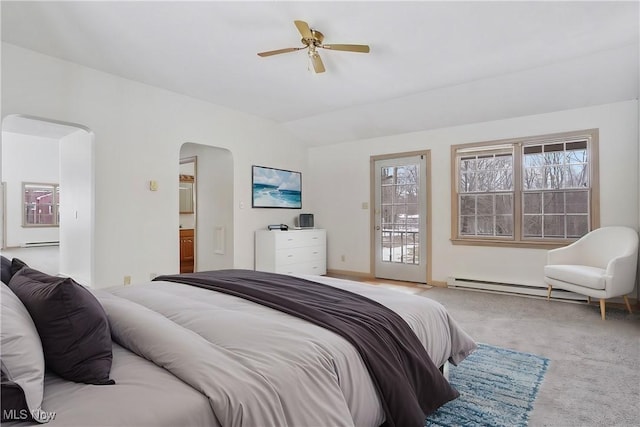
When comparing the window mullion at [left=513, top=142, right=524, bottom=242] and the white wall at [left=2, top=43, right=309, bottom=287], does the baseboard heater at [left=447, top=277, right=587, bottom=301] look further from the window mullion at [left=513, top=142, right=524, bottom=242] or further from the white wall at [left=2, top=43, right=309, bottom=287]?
the white wall at [left=2, top=43, right=309, bottom=287]

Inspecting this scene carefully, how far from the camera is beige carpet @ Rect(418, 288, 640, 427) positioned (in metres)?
1.95

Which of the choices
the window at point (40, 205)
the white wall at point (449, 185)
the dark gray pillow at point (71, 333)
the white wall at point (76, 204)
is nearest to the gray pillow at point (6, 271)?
the dark gray pillow at point (71, 333)

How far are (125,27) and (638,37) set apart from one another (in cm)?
449

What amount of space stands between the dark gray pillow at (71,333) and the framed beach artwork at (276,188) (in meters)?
4.43

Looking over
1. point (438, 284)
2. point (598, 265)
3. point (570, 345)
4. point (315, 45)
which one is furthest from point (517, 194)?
point (315, 45)

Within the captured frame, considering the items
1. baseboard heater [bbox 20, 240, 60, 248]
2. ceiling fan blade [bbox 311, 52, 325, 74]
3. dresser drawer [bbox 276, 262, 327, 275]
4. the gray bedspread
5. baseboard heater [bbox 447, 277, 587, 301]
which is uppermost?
ceiling fan blade [bbox 311, 52, 325, 74]

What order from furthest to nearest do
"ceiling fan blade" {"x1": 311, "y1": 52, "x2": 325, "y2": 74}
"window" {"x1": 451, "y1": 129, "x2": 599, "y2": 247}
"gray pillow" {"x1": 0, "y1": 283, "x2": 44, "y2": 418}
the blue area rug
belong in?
"window" {"x1": 451, "y1": 129, "x2": 599, "y2": 247} < "ceiling fan blade" {"x1": 311, "y1": 52, "x2": 325, "y2": 74} < the blue area rug < "gray pillow" {"x1": 0, "y1": 283, "x2": 44, "y2": 418}

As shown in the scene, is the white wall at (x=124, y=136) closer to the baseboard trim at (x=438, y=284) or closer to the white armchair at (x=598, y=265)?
the baseboard trim at (x=438, y=284)

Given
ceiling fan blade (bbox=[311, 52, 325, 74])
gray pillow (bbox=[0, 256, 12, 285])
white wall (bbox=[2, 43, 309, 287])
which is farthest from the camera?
white wall (bbox=[2, 43, 309, 287])

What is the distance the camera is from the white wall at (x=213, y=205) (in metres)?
5.39

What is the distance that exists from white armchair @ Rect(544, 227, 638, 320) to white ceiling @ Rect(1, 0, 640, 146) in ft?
5.27

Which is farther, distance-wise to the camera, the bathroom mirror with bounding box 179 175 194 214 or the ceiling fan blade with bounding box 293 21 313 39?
the bathroom mirror with bounding box 179 175 194 214

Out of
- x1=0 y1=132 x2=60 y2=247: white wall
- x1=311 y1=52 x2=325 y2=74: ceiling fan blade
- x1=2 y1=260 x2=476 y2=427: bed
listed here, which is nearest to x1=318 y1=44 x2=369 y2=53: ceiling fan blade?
x1=311 y1=52 x2=325 y2=74: ceiling fan blade

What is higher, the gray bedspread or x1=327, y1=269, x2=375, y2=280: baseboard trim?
the gray bedspread
